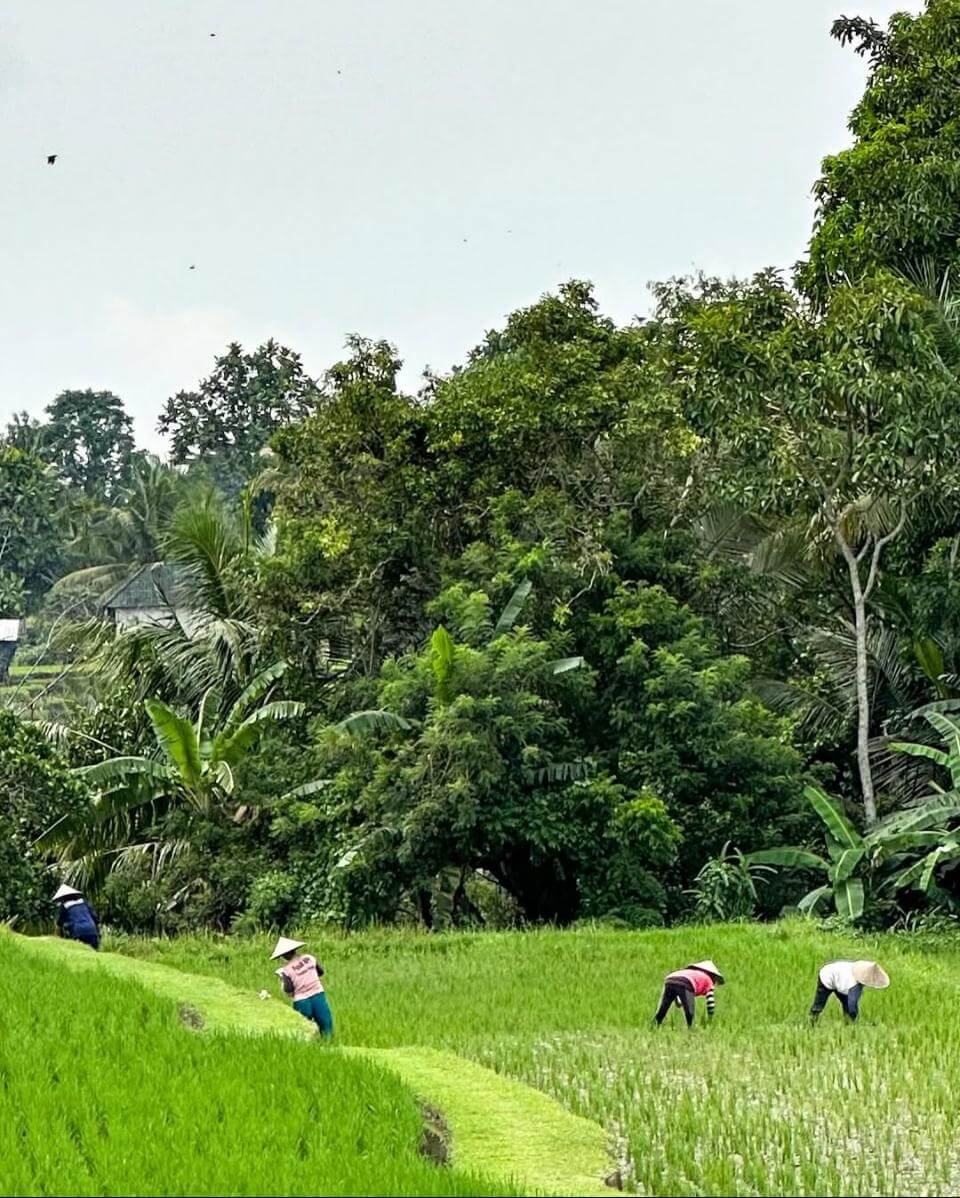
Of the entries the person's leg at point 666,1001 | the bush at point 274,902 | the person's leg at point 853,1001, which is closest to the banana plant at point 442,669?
the bush at point 274,902

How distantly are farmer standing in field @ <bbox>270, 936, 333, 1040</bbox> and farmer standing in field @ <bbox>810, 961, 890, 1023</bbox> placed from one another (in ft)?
9.14

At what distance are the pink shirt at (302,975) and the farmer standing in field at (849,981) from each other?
2.85 meters

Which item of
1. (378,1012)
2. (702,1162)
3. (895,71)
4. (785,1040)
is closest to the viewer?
(702,1162)

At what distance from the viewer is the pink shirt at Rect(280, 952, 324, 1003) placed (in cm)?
769

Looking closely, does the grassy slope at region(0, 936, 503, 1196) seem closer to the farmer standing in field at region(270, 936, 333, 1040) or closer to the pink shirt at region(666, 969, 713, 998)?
the farmer standing in field at region(270, 936, 333, 1040)

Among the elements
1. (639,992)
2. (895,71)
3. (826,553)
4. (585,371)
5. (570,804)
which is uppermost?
(895,71)

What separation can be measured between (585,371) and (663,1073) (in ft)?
29.9

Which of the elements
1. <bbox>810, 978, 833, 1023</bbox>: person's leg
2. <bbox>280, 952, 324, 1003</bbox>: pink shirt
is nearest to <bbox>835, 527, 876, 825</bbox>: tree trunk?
<bbox>810, 978, 833, 1023</bbox>: person's leg

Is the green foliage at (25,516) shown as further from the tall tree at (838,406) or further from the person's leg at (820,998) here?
the person's leg at (820,998)

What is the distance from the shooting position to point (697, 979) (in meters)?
8.18

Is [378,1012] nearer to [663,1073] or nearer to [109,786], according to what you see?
[663,1073]

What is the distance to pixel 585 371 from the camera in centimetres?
1495

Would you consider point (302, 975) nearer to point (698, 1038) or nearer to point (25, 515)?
point (698, 1038)

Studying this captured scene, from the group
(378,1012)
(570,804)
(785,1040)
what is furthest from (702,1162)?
(570,804)
